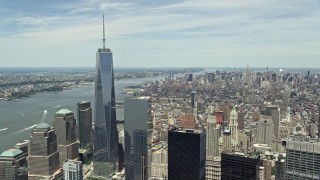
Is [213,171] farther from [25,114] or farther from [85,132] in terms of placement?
[25,114]

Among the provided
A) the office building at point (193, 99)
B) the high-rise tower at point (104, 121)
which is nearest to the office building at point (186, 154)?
the high-rise tower at point (104, 121)

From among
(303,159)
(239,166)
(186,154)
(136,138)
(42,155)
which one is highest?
(303,159)

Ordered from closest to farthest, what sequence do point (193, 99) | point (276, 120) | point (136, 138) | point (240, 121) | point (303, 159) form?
point (303, 159)
point (136, 138)
point (276, 120)
point (240, 121)
point (193, 99)

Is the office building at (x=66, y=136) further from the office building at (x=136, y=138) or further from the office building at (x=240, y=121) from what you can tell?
the office building at (x=240, y=121)

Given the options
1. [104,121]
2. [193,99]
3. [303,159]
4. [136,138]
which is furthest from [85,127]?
[303,159]

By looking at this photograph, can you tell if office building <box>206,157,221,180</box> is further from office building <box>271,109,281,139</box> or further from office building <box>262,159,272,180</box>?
office building <box>271,109,281,139</box>

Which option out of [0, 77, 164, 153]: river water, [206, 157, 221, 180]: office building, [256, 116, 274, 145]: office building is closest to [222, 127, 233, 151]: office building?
[256, 116, 274, 145]: office building

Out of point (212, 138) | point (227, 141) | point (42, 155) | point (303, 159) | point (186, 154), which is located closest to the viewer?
point (303, 159)
